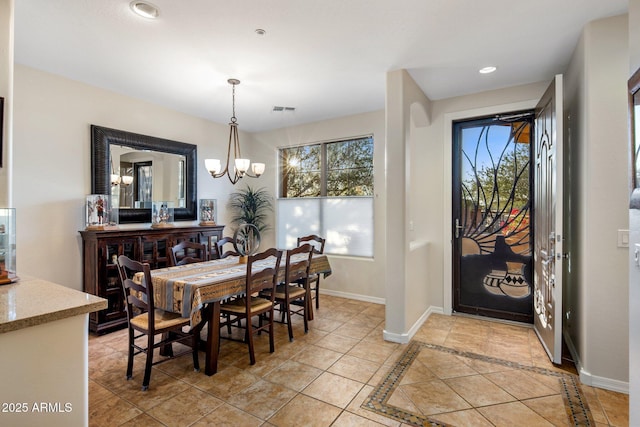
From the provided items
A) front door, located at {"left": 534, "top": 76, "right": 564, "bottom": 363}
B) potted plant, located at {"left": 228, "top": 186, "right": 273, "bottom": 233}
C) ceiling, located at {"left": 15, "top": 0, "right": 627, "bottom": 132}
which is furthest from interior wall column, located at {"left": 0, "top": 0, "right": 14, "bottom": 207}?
front door, located at {"left": 534, "top": 76, "right": 564, "bottom": 363}

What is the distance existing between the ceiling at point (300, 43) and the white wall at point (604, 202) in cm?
31

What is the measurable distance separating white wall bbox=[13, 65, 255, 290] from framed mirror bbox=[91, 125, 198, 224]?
0.39 ft

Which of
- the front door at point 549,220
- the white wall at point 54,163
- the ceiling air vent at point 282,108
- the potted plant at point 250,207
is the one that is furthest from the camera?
the potted plant at point 250,207

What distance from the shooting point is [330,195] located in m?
4.96

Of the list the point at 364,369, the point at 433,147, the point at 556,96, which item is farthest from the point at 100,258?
the point at 556,96

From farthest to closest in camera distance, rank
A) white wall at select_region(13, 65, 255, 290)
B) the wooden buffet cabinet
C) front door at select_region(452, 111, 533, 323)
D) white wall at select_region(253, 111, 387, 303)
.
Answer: white wall at select_region(253, 111, 387, 303)
front door at select_region(452, 111, 533, 323)
the wooden buffet cabinet
white wall at select_region(13, 65, 255, 290)

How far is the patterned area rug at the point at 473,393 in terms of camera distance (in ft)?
6.59

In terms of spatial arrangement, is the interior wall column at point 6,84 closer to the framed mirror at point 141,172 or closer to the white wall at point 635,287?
the framed mirror at point 141,172

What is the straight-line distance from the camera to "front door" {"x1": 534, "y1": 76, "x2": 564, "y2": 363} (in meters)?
2.54

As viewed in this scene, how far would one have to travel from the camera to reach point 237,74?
3246mm

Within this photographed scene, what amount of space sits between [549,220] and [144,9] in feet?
11.6

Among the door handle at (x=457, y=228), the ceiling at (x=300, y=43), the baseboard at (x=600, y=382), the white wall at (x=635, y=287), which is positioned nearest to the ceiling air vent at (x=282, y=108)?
the ceiling at (x=300, y=43)

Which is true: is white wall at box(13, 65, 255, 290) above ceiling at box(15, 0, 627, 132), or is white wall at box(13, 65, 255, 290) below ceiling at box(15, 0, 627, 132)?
below

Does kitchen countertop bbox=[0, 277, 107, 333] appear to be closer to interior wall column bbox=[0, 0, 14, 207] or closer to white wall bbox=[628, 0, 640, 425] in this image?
interior wall column bbox=[0, 0, 14, 207]
